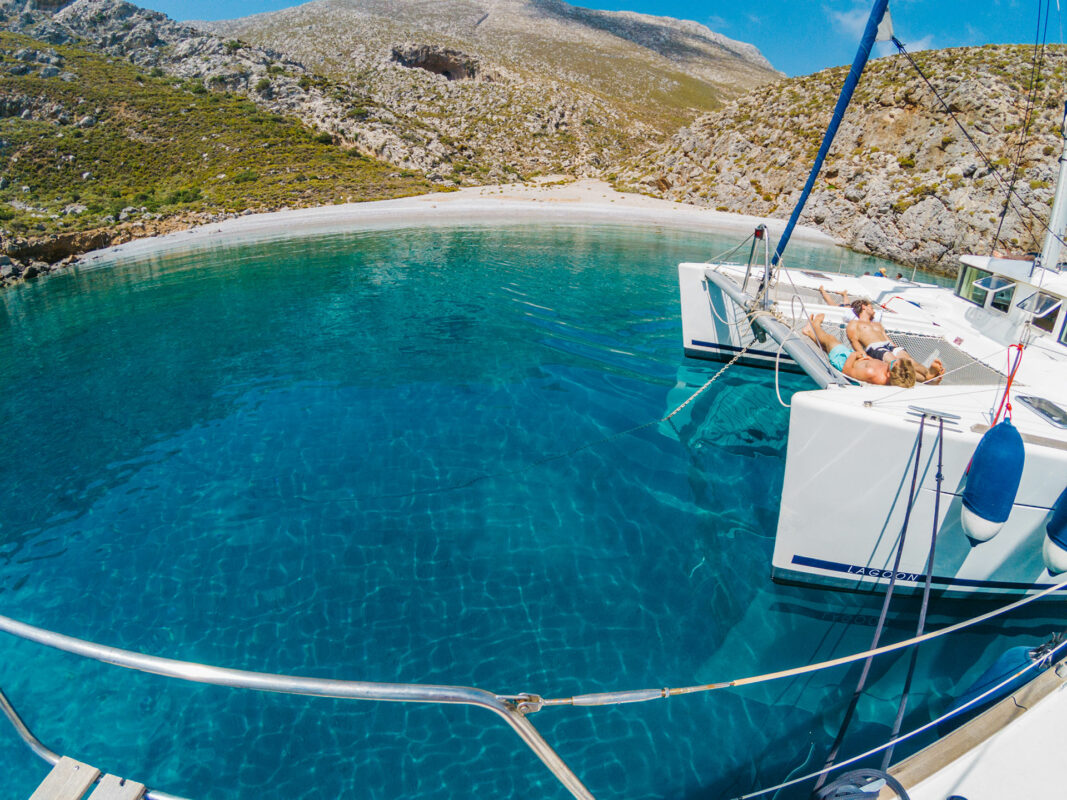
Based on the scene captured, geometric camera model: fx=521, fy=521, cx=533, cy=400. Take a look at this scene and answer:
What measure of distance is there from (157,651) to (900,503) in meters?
7.58

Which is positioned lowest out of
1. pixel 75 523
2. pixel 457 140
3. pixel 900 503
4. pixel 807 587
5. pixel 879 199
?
pixel 75 523

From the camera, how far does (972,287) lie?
9094 mm

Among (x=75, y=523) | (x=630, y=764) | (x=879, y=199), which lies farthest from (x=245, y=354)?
(x=879, y=199)

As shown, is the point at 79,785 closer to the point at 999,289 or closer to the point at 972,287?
the point at 999,289

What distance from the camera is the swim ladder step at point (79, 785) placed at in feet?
7.45

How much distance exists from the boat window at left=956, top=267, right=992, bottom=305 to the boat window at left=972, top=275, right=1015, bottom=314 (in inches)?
3.3

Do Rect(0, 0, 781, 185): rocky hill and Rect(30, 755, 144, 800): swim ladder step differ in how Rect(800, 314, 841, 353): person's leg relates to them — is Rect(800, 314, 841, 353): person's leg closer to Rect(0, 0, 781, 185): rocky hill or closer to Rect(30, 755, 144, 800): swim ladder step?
Rect(30, 755, 144, 800): swim ladder step

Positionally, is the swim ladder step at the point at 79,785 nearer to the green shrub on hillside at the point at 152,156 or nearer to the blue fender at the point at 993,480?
the blue fender at the point at 993,480

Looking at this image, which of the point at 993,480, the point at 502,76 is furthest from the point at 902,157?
the point at 502,76

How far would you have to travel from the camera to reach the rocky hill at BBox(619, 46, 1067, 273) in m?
27.3

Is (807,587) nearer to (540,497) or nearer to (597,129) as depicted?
(540,497)

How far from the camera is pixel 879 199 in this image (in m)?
30.9

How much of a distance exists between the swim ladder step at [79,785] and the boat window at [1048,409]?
7.74 metres

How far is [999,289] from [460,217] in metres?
30.1
